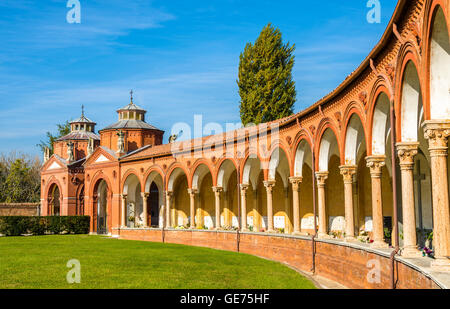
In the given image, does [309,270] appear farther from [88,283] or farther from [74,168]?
[74,168]

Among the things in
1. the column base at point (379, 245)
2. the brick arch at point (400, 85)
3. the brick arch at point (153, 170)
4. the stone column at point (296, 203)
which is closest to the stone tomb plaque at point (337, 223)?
the stone column at point (296, 203)

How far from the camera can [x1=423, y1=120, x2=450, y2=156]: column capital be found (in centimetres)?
884

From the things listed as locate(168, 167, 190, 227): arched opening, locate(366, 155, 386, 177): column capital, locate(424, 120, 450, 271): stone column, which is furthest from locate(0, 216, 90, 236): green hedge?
locate(424, 120, 450, 271): stone column

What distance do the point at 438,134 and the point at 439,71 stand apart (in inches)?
40.8

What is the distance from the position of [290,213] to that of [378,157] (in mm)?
12419

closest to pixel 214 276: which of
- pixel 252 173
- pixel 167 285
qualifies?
pixel 167 285

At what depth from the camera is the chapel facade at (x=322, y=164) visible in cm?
895

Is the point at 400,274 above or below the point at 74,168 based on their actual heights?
below

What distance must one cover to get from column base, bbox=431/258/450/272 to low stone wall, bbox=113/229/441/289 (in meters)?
0.23

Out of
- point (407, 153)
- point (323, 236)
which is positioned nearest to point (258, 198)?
point (323, 236)

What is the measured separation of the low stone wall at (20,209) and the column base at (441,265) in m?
44.9

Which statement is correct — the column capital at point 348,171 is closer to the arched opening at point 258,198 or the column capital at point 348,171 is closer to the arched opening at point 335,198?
the arched opening at point 335,198
